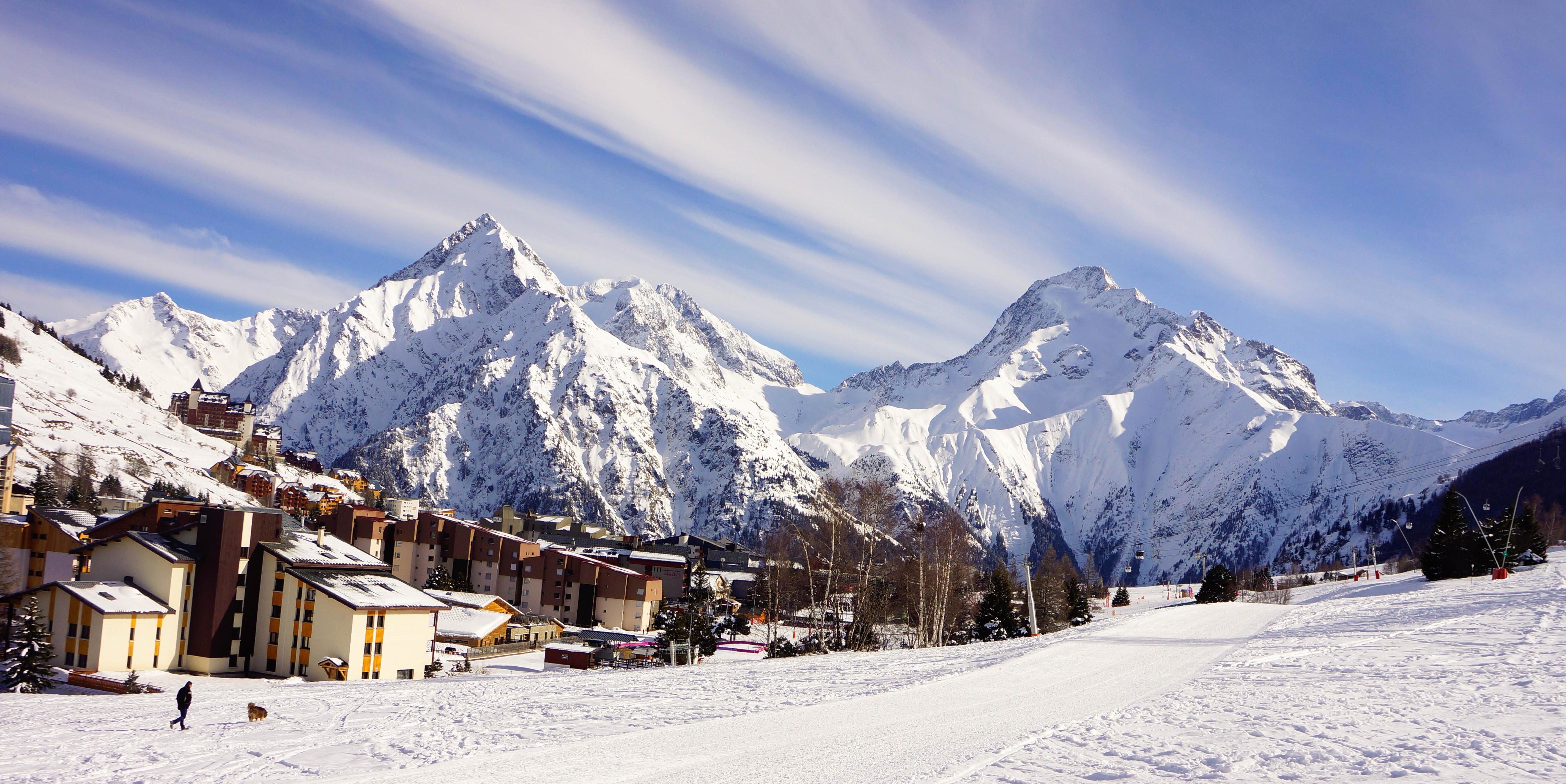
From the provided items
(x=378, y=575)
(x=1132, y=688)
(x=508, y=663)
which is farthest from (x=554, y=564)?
(x=1132, y=688)

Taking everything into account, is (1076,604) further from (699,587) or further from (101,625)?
(101,625)

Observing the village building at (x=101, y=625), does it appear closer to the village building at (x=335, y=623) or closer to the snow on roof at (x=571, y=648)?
the village building at (x=335, y=623)

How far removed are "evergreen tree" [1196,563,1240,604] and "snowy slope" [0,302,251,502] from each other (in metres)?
124

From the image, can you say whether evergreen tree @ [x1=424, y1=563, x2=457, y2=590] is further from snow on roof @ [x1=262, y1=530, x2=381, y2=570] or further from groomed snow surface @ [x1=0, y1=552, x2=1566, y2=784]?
groomed snow surface @ [x1=0, y1=552, x2=1566, y2=784]

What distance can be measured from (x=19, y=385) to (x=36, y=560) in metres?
117

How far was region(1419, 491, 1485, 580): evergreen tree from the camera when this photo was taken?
5525 centimetres

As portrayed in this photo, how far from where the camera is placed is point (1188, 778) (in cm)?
1296

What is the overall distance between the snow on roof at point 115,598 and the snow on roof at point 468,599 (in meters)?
25.1

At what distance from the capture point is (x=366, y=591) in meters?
48.1

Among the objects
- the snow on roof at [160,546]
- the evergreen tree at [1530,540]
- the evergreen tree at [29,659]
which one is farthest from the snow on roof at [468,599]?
the evergreen tree at [1530,540]

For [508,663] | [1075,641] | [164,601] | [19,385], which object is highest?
[19,385]

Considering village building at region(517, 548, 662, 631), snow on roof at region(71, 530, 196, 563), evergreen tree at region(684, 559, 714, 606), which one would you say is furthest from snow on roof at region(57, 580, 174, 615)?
village building at region(517, 548, 662, 631)

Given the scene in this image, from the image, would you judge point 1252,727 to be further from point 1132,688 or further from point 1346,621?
point 1346,621

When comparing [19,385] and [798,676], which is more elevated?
[19,385]
